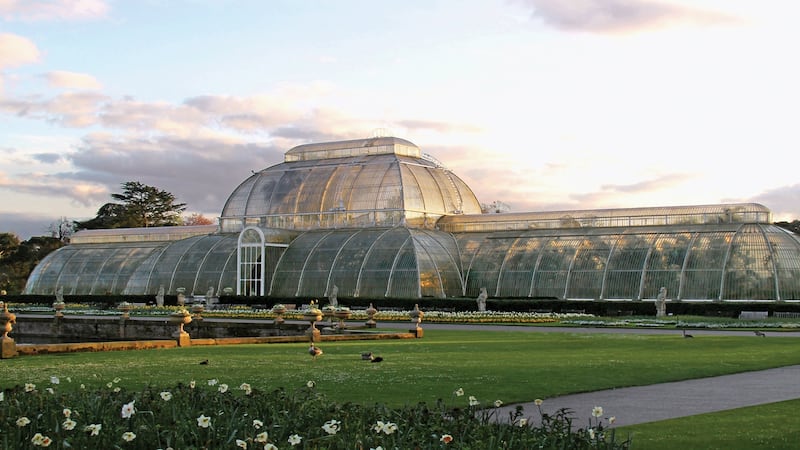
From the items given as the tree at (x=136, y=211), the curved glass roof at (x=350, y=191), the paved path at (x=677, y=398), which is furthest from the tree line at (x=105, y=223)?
the paved path at (x=677, y=398)

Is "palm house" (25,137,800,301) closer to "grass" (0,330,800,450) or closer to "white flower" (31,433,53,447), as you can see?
"grass" (0,330,800,450)

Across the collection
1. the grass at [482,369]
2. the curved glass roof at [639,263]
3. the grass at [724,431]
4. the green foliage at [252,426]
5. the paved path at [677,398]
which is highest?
the curved glass roof at [639,263]

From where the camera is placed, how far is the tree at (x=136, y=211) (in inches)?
4934

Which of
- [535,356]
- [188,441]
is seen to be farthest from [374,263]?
[188,441]

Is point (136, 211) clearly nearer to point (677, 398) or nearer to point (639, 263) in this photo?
point (639, 263)

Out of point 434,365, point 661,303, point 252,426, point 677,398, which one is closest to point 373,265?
point 661,303

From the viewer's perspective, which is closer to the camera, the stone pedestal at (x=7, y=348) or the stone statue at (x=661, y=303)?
the stone pedestal at (x=7, y=348)

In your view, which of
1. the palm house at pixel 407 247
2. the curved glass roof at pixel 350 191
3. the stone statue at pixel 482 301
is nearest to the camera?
the stone statue at pixel 482 301

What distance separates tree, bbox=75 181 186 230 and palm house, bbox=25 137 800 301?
28.1m

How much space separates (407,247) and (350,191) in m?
13.1

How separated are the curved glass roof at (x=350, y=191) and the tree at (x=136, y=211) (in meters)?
40.1

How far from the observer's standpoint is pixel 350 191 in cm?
8338

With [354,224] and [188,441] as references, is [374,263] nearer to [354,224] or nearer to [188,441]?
[354,224]

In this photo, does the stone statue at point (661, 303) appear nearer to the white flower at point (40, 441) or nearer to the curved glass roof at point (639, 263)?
the curved glass roof at point (639, 263)
